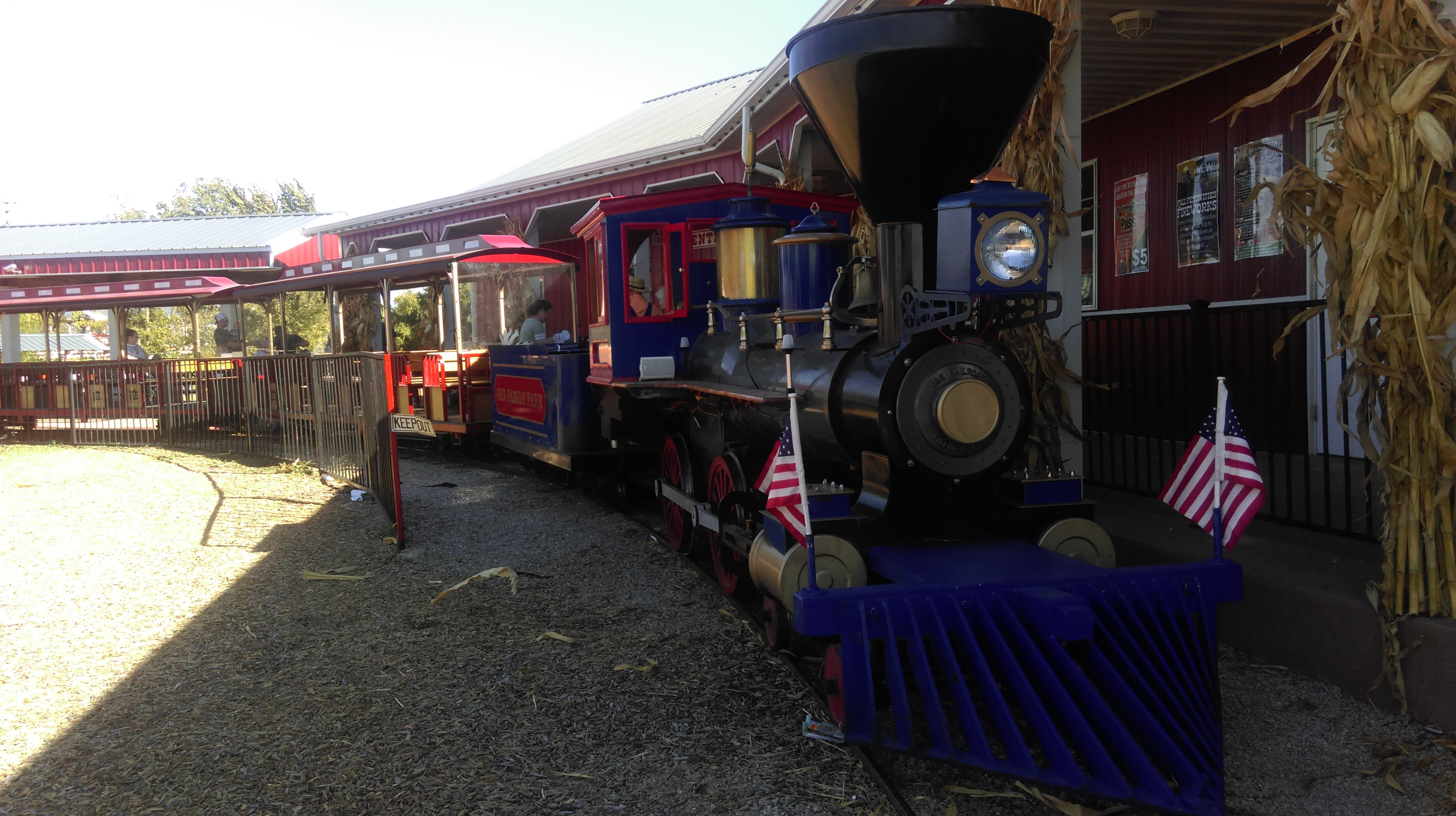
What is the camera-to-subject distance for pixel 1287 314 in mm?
5129

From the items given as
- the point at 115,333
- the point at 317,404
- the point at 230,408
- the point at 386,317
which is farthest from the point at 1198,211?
the point at 115,333

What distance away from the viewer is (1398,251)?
3172 mm

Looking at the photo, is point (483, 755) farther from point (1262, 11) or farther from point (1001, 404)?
point (1262, 11)

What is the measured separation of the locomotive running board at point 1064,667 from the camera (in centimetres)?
271

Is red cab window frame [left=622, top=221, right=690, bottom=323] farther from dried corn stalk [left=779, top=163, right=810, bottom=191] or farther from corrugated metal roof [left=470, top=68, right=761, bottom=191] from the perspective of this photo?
corrugated metal roof [left=470, top=68, right=761, bottom=191]

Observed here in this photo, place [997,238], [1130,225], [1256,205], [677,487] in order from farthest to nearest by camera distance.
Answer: [1130,225]
[1256,205]
[677,487]
[997,238]

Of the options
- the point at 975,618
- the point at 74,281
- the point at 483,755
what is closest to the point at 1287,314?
the point at 975,618

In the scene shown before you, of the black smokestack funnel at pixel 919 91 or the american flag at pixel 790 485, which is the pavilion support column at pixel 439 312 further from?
the american flag at pixel 790 485

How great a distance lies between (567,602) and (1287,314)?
A: 4.15 meters

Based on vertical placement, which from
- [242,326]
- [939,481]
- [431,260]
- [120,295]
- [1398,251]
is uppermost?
[120,295]

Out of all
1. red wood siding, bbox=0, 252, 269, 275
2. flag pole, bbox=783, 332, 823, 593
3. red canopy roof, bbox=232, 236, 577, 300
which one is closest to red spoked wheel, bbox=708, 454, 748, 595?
flag pole, bbox=783, 332, 823, 593

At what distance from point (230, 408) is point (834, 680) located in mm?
11578

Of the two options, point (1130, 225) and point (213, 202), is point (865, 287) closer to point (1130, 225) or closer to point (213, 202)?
point (1130, 225)

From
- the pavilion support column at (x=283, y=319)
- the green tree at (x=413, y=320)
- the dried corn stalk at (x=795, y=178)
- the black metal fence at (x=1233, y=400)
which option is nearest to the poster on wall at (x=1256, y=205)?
the black metal fence at (x=1233, y=400)
